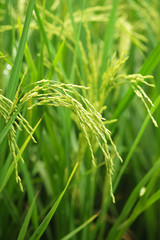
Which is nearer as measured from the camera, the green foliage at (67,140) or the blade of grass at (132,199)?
the green foliage at (67,140)

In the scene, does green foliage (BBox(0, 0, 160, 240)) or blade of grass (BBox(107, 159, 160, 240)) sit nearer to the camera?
green foliage (BBox(0, 0, 160, 240))

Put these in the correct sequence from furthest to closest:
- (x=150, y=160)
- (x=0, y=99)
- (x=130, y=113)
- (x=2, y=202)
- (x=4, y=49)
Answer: (x=130, y=113)
(x=150, y=160)
(x=4, y=49)
(x=2, y=202)
(x=0, y=99)

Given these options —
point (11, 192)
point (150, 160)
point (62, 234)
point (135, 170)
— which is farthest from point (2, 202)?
point (150, 160)

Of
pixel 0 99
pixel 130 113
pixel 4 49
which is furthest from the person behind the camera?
pixel 130 113

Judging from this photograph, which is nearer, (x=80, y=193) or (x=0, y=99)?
(x=0, y=99)

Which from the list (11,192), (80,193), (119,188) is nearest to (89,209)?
(80,193)

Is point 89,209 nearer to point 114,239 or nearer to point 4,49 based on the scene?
point 114,239

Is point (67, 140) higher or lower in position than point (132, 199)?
higher

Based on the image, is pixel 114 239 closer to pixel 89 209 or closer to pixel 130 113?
pixel 89 209

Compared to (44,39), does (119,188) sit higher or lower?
lower

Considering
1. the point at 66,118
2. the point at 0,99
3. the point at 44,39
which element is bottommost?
the point at 66,118
